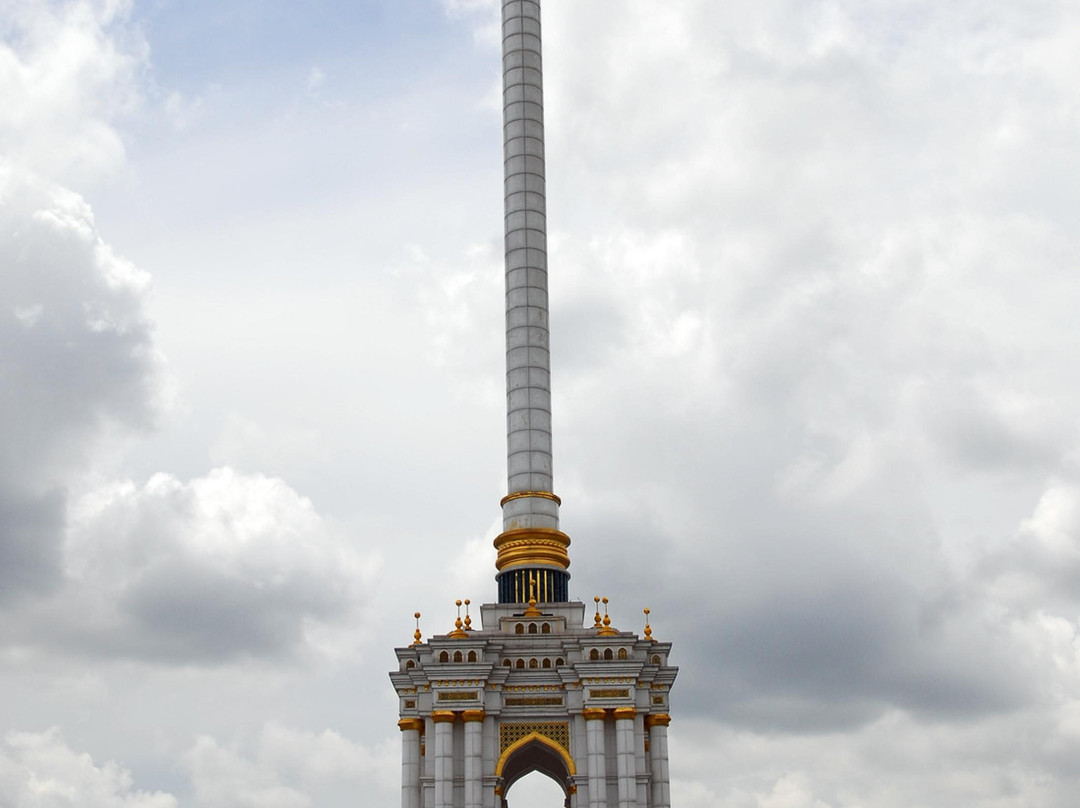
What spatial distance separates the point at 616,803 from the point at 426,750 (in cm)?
947

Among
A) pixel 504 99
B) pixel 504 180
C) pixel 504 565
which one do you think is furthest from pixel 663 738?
pixel 504 99

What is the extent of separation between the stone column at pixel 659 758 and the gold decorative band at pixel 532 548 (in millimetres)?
10969

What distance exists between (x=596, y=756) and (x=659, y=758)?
11.6 feet

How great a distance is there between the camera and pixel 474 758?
60156 millimetres

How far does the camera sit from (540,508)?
71625 mm

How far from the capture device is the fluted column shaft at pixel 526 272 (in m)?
72.9

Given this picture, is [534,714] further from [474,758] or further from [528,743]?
[474,758]

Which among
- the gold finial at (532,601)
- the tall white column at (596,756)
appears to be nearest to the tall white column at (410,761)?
the gold finial at (532,601)

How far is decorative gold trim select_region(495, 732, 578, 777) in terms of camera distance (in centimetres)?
6088

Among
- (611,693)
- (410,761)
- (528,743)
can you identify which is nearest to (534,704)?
(528,743)

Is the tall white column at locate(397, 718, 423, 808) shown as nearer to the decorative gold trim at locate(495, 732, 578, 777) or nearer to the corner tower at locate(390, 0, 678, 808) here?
the corner tower at locate(390, 0, 678, 808)

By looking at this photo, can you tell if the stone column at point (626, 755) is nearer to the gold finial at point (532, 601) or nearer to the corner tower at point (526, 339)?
the gold finial at point (532, 601)

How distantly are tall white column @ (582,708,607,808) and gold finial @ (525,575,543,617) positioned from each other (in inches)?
255

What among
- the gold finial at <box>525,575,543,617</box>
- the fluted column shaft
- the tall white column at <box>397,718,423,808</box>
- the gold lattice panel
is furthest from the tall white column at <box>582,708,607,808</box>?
the fluted column shaft
